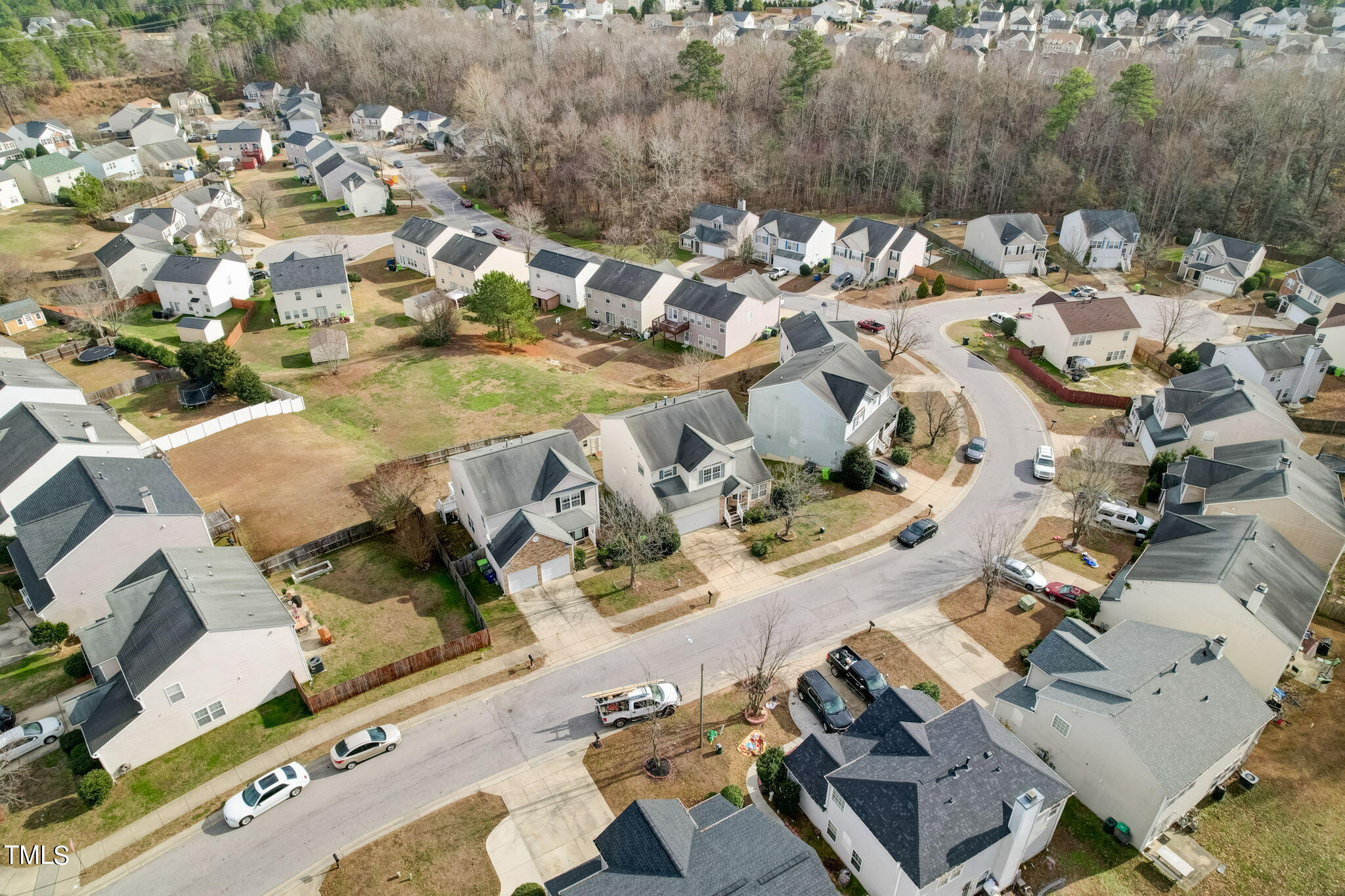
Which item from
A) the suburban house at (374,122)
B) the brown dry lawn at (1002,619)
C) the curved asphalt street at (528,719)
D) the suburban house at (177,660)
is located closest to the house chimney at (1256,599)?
the brown dry lawn at (1002,619)

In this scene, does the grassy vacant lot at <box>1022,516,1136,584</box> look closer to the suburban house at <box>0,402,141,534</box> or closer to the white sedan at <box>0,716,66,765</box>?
the white sedan at <box>0,716,66,765</box>

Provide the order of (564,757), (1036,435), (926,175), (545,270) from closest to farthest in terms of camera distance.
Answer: (564,757) < (1036,435) < (545,270) < (926,175)

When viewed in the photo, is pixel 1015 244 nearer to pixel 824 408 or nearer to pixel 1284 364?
pixel 1284 364

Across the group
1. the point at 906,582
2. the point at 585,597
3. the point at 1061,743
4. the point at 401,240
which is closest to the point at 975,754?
the point at 1061,743

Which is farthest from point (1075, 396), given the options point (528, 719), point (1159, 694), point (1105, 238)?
point (528, 719)

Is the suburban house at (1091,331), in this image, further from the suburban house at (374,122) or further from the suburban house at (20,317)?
the suburban house at (374,122)

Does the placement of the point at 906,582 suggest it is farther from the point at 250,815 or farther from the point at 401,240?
the point at 401,240
